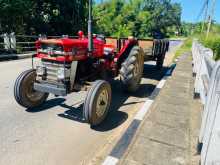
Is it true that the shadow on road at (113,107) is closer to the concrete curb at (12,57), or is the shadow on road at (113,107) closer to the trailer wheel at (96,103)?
the trailer wheel at (96,103)

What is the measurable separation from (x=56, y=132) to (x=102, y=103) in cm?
98

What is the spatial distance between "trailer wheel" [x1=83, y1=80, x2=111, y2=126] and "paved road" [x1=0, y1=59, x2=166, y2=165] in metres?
0.24

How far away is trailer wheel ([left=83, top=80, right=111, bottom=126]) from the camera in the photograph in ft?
12.2

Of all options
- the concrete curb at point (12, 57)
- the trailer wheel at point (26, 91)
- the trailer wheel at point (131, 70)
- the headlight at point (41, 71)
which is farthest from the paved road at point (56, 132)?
A: the concrete curb at point (12, 57)

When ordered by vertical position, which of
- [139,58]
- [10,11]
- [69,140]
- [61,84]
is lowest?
[69,140]

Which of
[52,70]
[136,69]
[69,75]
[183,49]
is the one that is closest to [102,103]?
[69,75]

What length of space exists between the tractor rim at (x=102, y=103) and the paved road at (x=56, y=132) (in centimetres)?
28

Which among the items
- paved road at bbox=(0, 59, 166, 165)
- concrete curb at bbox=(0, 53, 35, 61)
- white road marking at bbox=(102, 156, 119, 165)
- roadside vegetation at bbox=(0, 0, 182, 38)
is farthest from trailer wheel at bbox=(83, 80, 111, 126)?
concrete curb at bbox=(0, 53, 35, 61)

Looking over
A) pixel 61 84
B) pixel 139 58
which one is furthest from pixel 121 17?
pixel 61 84

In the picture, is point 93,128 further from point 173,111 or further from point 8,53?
point 8,53

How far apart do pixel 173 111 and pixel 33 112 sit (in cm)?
291

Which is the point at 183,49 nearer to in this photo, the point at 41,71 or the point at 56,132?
the point at 41,71

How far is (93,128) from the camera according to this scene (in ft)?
13.3

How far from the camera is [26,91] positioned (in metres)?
4.52
